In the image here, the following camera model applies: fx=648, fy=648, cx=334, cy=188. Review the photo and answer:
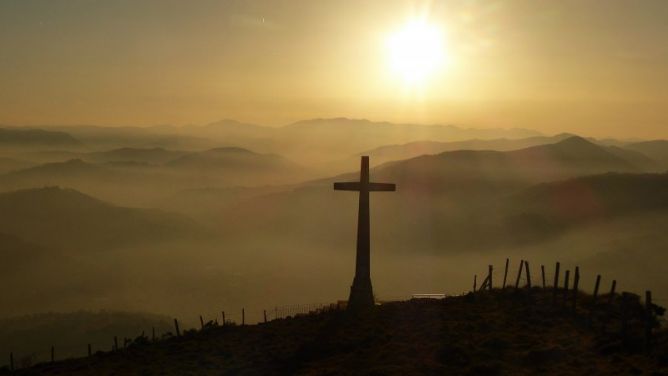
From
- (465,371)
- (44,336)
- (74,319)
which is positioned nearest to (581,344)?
(465,371)

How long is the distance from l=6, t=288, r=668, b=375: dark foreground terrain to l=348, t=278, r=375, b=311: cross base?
2.82ft

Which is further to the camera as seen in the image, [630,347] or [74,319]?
[74,319]

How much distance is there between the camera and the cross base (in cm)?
2803

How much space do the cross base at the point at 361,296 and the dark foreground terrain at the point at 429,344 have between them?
859 millimetres

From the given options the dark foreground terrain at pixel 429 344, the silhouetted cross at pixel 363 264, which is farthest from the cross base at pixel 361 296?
the dark foreground terrain at pixel 429 344

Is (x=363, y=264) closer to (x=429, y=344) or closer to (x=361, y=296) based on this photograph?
(x=361, y=296)

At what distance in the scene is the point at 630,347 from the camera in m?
18.2

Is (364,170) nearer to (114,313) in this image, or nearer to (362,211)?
(362,211)

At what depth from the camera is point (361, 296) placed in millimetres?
28156

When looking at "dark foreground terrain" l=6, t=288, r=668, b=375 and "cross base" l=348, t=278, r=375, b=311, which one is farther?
"cross base" l=348, t=278, r=375, b=311

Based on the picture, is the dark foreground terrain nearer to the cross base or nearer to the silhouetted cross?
the cross base

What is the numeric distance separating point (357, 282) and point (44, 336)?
488 feet

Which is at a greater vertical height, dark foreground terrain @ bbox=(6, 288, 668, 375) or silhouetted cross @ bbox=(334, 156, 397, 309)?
silhouetted cross @ bbox=(334, 156, 397, 309)

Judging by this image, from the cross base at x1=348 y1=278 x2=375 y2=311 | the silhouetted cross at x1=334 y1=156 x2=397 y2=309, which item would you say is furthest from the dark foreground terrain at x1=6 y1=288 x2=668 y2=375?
the silhouetted cross at x1=334 y1=156 x2=397 y2=309
